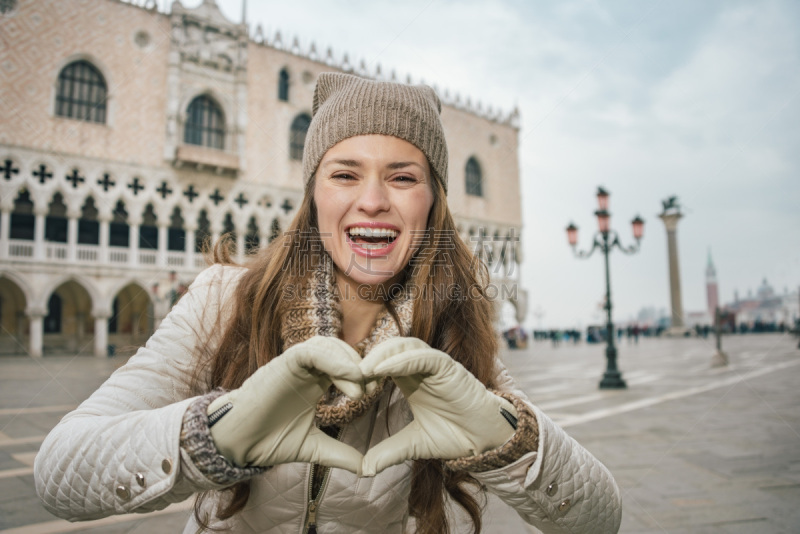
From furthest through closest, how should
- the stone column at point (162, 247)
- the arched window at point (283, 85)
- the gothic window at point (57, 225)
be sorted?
the arched window at point (283, 85), the gothic window at point (57, 225), the stone column at point (162, 247)

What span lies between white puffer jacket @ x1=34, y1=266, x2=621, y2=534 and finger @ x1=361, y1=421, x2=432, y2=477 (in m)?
0.13

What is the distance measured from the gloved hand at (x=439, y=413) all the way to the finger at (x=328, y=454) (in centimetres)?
3

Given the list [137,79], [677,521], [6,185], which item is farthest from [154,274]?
[677,521]

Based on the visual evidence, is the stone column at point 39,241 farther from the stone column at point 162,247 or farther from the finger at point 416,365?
the finger at point 416,365

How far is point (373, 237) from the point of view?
1.37m

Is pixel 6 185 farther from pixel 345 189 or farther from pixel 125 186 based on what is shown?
pixel 345 189

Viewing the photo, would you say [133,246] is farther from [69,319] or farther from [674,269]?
[674,269]

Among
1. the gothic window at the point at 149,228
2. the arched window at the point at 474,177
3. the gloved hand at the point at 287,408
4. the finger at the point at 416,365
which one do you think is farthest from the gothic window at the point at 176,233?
the finger at the point at 416,365

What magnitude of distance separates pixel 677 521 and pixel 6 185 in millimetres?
19476

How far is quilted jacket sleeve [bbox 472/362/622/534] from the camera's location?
104 cm

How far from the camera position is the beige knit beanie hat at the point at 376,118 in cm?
146

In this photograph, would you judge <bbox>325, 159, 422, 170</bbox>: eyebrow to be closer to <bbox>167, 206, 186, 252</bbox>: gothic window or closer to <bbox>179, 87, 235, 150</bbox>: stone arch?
<bbox>179, 87, 235, 150</bbox>: stone arch

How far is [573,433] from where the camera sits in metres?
4.89

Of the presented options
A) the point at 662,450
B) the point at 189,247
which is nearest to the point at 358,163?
the point at 662,450
